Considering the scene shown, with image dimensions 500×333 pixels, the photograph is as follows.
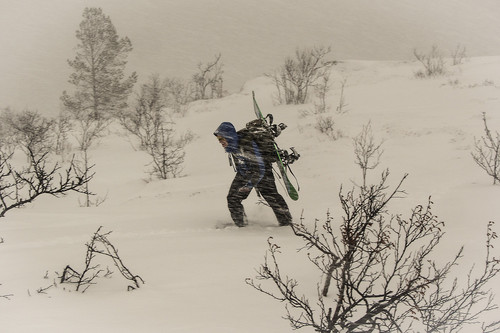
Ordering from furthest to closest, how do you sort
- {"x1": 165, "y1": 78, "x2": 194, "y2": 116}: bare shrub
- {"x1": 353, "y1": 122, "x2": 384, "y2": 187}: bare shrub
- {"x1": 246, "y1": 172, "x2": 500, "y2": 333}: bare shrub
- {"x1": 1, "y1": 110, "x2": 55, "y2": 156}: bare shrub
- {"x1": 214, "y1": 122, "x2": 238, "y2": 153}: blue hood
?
{"x1": 165, "y1": 78, "x2": 194, "y2": 116}: bare shrub, {"x1": 1, "y1": 110, "x2": 55, "y2": 156}: bare shrub, {"x1": 353, "y1": 122, "x2": 384, "y2": 187}: bare shrub, {"x1": 214, "y1": 122, "x2": 238, "y2": 153}: blue hood, {"x1": 246, "y1": 172, "x2": 500, "y2": 333}: bare shrub

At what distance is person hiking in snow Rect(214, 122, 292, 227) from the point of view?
17.9 ft

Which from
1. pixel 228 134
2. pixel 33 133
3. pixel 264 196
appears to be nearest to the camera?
pixel 228 134

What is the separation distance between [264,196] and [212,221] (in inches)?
44.8

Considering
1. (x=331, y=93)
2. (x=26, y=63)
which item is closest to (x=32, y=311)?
(x=331, y=93)

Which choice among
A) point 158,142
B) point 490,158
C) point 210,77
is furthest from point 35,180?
point 210,77

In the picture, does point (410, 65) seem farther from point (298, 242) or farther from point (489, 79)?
point (298, 242)

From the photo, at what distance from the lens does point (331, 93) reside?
63.9 feet

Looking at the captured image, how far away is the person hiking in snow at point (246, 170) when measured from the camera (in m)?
5.46

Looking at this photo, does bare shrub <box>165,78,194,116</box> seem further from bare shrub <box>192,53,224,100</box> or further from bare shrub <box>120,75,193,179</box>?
bare shrub <box>120,75,193,179</box>

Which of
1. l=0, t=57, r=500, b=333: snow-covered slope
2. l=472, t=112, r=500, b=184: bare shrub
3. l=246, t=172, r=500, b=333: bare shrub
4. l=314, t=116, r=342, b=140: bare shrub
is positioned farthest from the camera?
l=314, t=116, r=342, b=140: bare shrub

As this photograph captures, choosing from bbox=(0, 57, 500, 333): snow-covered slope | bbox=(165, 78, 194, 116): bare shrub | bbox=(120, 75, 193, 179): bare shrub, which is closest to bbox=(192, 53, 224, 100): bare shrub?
bbox=(165, 78, 194, 116): bare shrub

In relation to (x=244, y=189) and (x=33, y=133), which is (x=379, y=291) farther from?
(x=33, y=133)

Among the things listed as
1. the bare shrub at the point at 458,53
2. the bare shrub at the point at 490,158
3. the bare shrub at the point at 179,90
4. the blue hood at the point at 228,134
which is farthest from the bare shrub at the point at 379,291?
the bare shrub at the point at 179,90

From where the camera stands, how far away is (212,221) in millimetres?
6359
